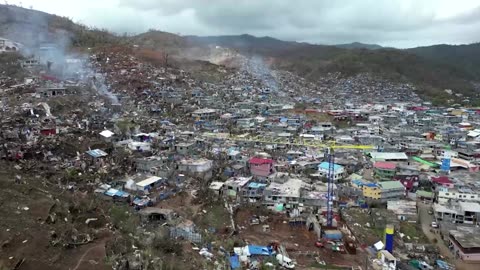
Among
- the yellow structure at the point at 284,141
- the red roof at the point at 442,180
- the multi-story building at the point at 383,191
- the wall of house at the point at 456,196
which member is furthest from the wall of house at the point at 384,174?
the yellow structure at the point at 284,141

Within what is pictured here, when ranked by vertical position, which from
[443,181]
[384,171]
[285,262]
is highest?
[384,171]

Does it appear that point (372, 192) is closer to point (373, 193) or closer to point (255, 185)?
point (373, 193)

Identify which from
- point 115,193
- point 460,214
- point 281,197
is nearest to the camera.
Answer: point 115,193

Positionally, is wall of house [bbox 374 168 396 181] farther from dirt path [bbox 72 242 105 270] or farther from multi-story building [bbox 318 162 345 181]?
dirt path [bbox 72 242 105 270]

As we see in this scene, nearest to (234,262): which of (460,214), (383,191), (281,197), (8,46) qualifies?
(281,197)

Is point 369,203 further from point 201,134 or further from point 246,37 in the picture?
point 246,37

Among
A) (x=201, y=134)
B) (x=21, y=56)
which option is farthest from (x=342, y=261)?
(x=21, y=56)
